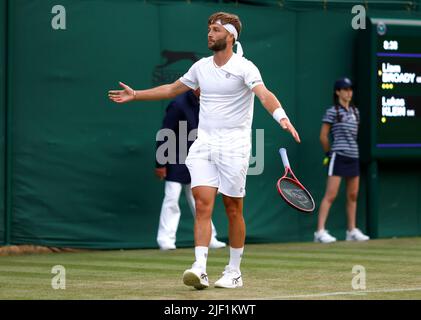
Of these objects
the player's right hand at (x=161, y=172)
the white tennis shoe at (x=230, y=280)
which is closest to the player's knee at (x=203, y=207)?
the white tennis shoe at (x=230, y=280)

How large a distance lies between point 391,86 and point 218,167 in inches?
266

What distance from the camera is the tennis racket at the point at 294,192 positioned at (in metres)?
8.77

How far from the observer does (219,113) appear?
9.08m

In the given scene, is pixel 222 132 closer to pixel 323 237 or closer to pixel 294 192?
pixel 294 192

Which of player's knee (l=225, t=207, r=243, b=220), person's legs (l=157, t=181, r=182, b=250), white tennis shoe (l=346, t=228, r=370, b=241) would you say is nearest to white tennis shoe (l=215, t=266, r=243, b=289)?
player's knee (l=225, t=207, r=243, b=220)

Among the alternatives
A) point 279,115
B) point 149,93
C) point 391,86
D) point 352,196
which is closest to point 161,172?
point 352,196

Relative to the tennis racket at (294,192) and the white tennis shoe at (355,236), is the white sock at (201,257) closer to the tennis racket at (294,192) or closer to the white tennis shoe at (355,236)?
the tennis racket at (294,192)

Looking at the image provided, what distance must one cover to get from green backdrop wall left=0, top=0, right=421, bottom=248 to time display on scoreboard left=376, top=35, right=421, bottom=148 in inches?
22.8

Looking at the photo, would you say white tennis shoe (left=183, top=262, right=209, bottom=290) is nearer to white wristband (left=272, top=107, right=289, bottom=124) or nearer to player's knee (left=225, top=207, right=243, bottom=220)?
player's knee (left=225, top=207, right=243, bottom=220)

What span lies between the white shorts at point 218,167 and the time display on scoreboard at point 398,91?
21.4 ft

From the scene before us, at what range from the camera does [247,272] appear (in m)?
10.6

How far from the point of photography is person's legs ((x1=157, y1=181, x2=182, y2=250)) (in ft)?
44.8

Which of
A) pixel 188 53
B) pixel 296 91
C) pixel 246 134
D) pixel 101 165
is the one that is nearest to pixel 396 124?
pixel 296 91
